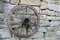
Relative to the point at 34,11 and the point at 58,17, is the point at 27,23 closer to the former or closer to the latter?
the point at 34,11

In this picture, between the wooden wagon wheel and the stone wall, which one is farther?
the stone wall

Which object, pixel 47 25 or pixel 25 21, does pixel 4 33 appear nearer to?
pixel 25 21

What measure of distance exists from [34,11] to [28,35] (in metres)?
0.49

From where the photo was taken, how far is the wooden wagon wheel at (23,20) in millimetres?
3156

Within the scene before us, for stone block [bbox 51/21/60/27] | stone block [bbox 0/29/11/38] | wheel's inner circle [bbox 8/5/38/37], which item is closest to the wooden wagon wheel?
wheel's inner circle [bbox 8/5/38/37]

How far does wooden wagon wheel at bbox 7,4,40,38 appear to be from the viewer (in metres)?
3.16

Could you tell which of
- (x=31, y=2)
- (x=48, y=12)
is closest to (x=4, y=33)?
(x=31, y=2)

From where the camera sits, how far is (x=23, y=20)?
318 cm

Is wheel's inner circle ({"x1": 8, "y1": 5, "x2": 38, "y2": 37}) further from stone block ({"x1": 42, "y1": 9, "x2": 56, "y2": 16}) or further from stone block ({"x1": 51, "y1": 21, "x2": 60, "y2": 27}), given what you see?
stone block ({"x1": 51, "y1": 21, "x2": 60, "y2": 27})

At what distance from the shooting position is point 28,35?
325 centimetres

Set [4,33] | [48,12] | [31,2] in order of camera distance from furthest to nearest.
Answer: [48,12] < [31,2] < [4,33]

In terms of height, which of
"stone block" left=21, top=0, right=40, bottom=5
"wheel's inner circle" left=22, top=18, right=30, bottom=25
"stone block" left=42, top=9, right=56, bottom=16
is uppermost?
"stone block" left=21, top=0, right=40, bottom=5

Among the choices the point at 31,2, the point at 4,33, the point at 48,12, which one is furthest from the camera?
the point at 48,12

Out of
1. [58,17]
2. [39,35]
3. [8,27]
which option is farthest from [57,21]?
[8,27]
